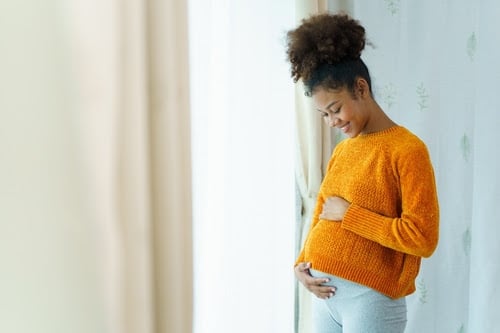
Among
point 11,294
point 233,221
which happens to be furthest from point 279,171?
point 11,294

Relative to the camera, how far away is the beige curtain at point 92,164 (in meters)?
0.91

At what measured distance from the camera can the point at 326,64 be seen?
1.17m

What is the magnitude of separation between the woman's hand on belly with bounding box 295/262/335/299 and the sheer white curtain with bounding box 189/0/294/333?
235mm

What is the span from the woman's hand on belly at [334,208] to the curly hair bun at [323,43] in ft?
1.00

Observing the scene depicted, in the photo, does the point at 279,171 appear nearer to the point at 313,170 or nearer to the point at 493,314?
the point at 313,170

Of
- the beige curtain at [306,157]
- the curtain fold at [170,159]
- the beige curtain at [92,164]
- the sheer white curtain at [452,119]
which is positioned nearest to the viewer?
the beige curtain at [92,164]

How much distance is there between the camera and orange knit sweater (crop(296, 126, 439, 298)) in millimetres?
1104

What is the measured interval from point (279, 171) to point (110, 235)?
2.40ft

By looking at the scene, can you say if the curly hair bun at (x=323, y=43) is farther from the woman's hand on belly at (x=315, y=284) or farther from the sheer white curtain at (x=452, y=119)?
the sheer white curtain at (x=452, y=119)

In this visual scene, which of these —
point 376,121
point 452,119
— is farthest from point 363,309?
point 452,119

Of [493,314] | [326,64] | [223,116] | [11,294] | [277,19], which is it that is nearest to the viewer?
[11,294]

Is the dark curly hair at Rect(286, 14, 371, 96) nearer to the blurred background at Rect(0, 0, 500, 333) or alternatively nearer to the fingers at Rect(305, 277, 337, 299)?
the blurred background at Rect(0, 0, 500, 333)

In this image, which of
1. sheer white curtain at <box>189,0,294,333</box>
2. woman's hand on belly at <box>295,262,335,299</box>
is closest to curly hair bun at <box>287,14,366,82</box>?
sheer white curtain at <box>189,0,294,333</box>

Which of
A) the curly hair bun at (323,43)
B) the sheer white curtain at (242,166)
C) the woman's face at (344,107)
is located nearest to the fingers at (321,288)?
the sheer white curtain at (242,166)
